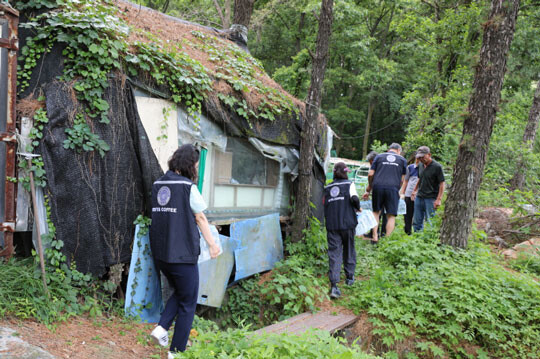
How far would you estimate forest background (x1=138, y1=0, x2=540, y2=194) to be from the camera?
11367mm

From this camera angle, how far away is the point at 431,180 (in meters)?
7.21

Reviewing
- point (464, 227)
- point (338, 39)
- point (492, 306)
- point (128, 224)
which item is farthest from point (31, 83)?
point (338, 39)

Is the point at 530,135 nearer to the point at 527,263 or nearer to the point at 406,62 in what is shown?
the point at 527,263

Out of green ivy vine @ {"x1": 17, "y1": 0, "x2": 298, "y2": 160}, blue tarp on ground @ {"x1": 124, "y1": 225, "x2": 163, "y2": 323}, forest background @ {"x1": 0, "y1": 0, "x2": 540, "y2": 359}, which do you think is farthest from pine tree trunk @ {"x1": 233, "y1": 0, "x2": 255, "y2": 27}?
blue tarp on ground @ {"x1": 124, "y1": 225, "x2": 163, "y2": 323}

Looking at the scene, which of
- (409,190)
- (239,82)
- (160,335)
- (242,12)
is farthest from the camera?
(242,12)

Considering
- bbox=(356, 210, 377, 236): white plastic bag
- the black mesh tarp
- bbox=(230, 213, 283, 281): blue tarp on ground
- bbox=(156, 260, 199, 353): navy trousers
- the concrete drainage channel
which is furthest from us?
bbox=(356, 210, 377, 236): white plastic bag

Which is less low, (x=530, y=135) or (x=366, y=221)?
(x=530, y=135)

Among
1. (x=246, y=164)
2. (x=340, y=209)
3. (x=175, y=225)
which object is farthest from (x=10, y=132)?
(x=340, y=209)

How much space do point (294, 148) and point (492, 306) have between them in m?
4.01

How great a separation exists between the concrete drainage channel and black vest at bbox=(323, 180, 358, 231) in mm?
3959

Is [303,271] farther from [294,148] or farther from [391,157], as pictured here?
[391,157]

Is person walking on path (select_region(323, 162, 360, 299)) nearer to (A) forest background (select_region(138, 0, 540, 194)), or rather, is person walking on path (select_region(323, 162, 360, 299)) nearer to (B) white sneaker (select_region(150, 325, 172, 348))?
(A) forest background (select_region(138, 0, 540, 194))

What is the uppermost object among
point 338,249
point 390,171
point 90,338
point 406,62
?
point 406,62

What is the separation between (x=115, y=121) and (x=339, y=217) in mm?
3433
